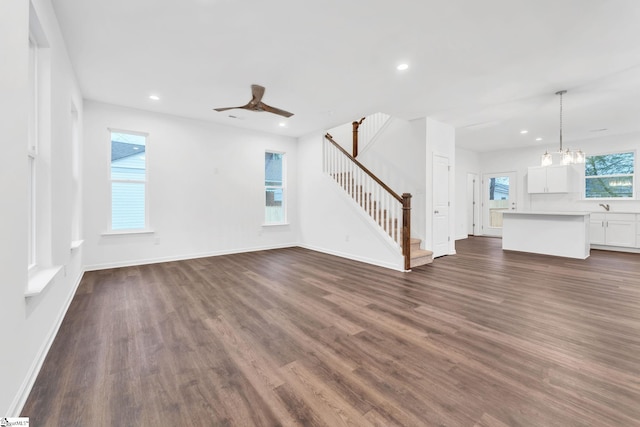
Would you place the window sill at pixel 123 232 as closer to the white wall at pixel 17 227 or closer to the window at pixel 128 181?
the window at pixel 128 181

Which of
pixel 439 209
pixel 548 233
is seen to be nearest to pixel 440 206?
pixel 439 209

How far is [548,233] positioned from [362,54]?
580cm

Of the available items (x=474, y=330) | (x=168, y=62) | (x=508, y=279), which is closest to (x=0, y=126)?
(x=168, y=62)

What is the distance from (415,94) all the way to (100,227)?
572 cm

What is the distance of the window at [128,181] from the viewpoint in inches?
192

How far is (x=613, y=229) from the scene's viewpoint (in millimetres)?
6648

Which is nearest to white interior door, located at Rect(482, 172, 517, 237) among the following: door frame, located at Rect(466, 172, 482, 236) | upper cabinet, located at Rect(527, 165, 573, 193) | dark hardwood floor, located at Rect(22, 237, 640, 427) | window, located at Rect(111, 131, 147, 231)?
door frame, located at Rect(466, 172, 482, 236)

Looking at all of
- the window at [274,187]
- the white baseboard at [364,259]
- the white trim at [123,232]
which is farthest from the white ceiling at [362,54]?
the white baseboard at [364,259]

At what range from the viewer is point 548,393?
1.64 m

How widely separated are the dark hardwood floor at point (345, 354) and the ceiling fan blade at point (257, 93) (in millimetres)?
2705

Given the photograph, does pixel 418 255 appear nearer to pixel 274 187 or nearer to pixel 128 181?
pixel 274 187

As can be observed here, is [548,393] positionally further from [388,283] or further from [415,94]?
[415,94]

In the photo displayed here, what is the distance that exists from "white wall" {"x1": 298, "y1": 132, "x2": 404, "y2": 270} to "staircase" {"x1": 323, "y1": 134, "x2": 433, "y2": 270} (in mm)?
132

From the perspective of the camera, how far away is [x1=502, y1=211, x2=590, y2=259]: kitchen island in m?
5.55
